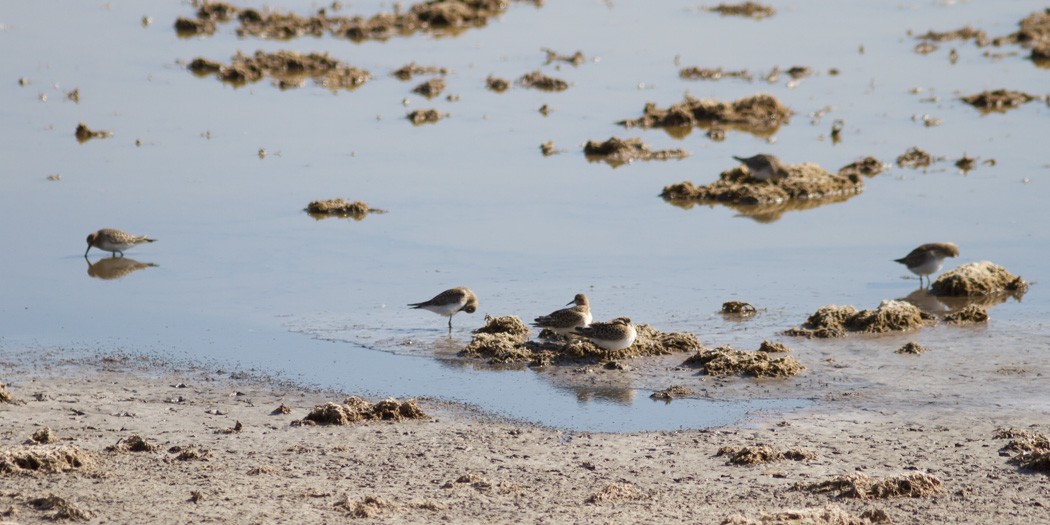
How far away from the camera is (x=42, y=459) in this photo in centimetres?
956

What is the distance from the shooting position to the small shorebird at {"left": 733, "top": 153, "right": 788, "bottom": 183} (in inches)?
799

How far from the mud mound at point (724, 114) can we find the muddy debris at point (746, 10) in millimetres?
12471

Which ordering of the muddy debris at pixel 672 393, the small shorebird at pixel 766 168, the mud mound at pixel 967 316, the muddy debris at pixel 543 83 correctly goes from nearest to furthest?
the muddy debris at pixel 672 393 → the mud mound at pixel 967 316 → the small shorebird at pixel 766 168 → the muddy debris at pixel 543 83

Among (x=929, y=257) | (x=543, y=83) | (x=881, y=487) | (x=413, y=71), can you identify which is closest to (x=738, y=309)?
(x=929, y=257)

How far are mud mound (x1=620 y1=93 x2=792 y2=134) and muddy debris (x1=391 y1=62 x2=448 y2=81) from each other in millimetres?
5393

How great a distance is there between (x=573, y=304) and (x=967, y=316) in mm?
3869

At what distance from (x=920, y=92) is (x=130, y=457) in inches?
824

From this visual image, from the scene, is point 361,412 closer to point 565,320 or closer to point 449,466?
point 449,466

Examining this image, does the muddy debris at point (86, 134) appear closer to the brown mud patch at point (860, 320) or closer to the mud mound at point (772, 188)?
the mud mound at point (772, 188)

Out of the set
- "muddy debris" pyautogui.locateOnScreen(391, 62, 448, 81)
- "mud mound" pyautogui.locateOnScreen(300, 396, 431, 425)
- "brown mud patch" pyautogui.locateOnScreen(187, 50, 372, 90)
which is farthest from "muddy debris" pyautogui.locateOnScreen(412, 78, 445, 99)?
"mud mound" pyautogui.locateOnScreen(300, 396, 431, 425)

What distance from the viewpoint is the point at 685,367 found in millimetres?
12539

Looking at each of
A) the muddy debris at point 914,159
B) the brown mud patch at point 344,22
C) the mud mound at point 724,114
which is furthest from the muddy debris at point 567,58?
the muddy debris at point 914,159

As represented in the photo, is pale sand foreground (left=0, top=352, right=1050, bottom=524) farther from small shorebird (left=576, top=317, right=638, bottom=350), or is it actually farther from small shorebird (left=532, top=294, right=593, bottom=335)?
small shorebird (left=532, top=294, right=593, bottom=335)

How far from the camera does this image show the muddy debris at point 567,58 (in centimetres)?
3076
